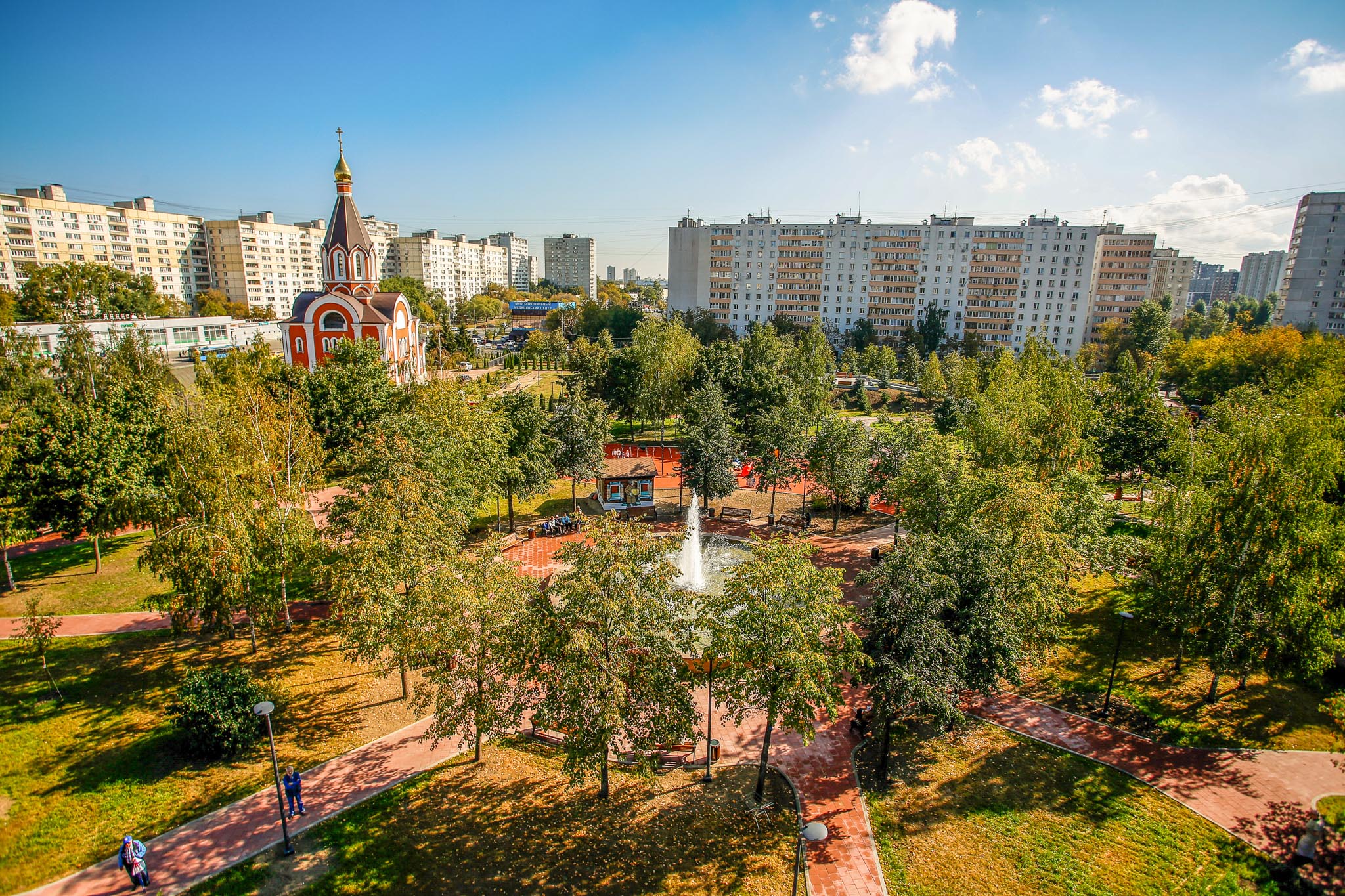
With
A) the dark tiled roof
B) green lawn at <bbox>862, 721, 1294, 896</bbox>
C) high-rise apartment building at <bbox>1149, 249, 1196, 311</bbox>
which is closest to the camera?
green lawn at <bbox>862, 721, 1294, 896</bbox>

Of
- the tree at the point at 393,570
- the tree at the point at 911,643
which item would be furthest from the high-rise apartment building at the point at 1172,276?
the tree at the point at 393,570

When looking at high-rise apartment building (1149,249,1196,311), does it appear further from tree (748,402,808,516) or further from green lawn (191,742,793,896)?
green lawn (191,742,793,896)

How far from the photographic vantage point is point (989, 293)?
284ft

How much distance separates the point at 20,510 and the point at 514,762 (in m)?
20.6

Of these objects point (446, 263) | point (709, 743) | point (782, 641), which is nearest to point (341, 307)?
point (709, 743)

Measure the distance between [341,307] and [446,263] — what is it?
112840 millimetres

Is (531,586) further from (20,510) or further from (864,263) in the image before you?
(864,263)

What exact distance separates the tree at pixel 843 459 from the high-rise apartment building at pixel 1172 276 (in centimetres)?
11074

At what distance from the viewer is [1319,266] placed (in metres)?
83.7

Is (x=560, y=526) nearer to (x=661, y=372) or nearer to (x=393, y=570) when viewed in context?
(x=393, y=570)

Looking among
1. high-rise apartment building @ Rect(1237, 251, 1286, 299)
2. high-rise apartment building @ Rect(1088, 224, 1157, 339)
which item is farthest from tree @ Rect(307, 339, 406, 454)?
high-rise apartment building @ Rect(1237, 251, 1286, 299)

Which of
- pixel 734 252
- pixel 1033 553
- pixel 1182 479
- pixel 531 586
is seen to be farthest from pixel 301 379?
pixel 734 252

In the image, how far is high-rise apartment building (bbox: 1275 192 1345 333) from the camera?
8219cm

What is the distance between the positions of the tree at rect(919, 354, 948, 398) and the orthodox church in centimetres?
4688
